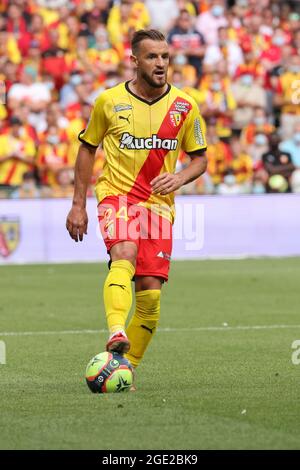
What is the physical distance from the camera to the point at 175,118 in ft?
27.4

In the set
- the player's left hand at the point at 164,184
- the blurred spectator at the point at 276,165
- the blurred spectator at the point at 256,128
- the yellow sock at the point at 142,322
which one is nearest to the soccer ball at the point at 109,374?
the yellow sock at the point at 142,322

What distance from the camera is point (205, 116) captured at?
22.7 metres

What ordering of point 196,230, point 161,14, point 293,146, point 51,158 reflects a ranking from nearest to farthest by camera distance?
1. point 196,230
2. point 51,158
3. point 293,146
4. point 161,14

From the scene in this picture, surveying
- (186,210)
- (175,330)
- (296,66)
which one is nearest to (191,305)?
(175,330)

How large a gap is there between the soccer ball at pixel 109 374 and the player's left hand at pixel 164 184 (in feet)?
3.60

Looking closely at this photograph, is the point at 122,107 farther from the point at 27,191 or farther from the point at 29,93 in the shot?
the point at 29,93

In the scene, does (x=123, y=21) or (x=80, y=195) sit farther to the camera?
(x=123, y=21)

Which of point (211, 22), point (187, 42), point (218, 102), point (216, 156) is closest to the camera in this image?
point (216, 156)

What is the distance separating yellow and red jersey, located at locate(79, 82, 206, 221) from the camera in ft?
27.0

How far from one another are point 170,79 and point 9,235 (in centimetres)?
511

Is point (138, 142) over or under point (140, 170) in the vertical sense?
over

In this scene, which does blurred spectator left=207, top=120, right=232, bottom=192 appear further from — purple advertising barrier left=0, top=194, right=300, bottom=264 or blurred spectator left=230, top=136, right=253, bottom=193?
purple advertising barrier left=0, top=194, right=300, bottom=264

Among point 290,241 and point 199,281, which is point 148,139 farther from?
point 290,241

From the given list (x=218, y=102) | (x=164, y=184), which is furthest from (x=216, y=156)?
(x=164, y=184)
